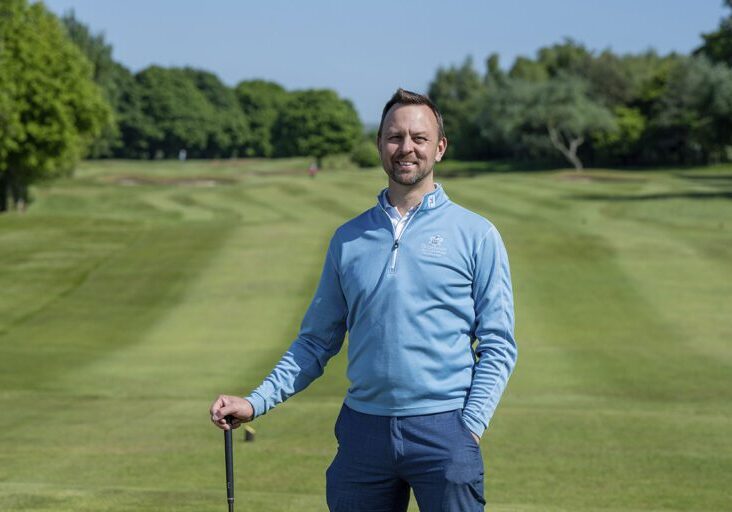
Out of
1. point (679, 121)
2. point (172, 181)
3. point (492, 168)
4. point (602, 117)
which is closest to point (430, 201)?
point (172, 181)

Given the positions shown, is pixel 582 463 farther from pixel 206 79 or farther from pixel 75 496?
pixel 206 79

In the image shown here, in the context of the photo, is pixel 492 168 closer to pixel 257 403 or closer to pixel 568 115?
pixel 568 115

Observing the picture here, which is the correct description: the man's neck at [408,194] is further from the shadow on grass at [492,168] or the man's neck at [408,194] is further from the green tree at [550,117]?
the green tree at [550,117]

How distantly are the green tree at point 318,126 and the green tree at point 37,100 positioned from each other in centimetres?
7588

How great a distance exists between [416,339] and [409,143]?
788 mm

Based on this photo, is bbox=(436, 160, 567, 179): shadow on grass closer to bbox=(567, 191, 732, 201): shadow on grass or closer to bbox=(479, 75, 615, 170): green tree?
bbox=(479, 75, 615, 170): green tree

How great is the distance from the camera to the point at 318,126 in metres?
141

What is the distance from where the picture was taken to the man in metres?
4.65

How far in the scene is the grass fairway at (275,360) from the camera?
1077 centimetres

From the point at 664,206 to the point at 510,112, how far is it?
54.3 m

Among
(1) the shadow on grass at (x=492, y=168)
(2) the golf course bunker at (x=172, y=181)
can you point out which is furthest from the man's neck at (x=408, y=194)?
(1) the shadow on grass at (x=492, y=168)

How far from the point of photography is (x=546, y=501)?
9875 millimetres

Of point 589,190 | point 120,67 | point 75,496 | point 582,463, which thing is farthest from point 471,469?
point 120,67

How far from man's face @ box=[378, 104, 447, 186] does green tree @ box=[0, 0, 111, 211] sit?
50443 millimetres
